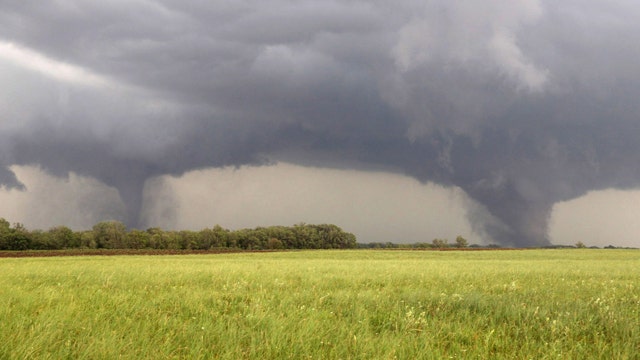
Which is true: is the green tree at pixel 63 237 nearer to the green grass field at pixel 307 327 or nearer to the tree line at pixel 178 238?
the tree line at pixel 178 238

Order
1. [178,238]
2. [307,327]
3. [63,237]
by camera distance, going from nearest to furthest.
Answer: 1. [307,327]
2. [63,237]
3. [178,238]

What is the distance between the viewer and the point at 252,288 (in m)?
11.7

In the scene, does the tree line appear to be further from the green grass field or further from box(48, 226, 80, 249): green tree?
the green grass field

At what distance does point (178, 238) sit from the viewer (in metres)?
122

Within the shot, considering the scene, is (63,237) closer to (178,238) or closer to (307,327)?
(178,238)

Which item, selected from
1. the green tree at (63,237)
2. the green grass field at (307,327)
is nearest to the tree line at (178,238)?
the green tree at (63,237)

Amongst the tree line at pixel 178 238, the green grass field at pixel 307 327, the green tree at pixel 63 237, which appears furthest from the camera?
the green tree at pixel 63 237

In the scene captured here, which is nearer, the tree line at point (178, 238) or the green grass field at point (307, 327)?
the green grass field at point (307, 327)

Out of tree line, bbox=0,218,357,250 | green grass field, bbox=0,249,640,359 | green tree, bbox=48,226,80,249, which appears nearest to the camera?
green grass field, bbox=0,249,640,359

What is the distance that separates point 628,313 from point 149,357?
884 centimetres

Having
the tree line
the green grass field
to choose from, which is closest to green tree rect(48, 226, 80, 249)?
the tree line

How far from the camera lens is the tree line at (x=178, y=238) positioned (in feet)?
337

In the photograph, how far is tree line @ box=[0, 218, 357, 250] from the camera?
10262cm

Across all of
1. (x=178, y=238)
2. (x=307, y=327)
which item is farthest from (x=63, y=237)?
(x=307, y=327)
